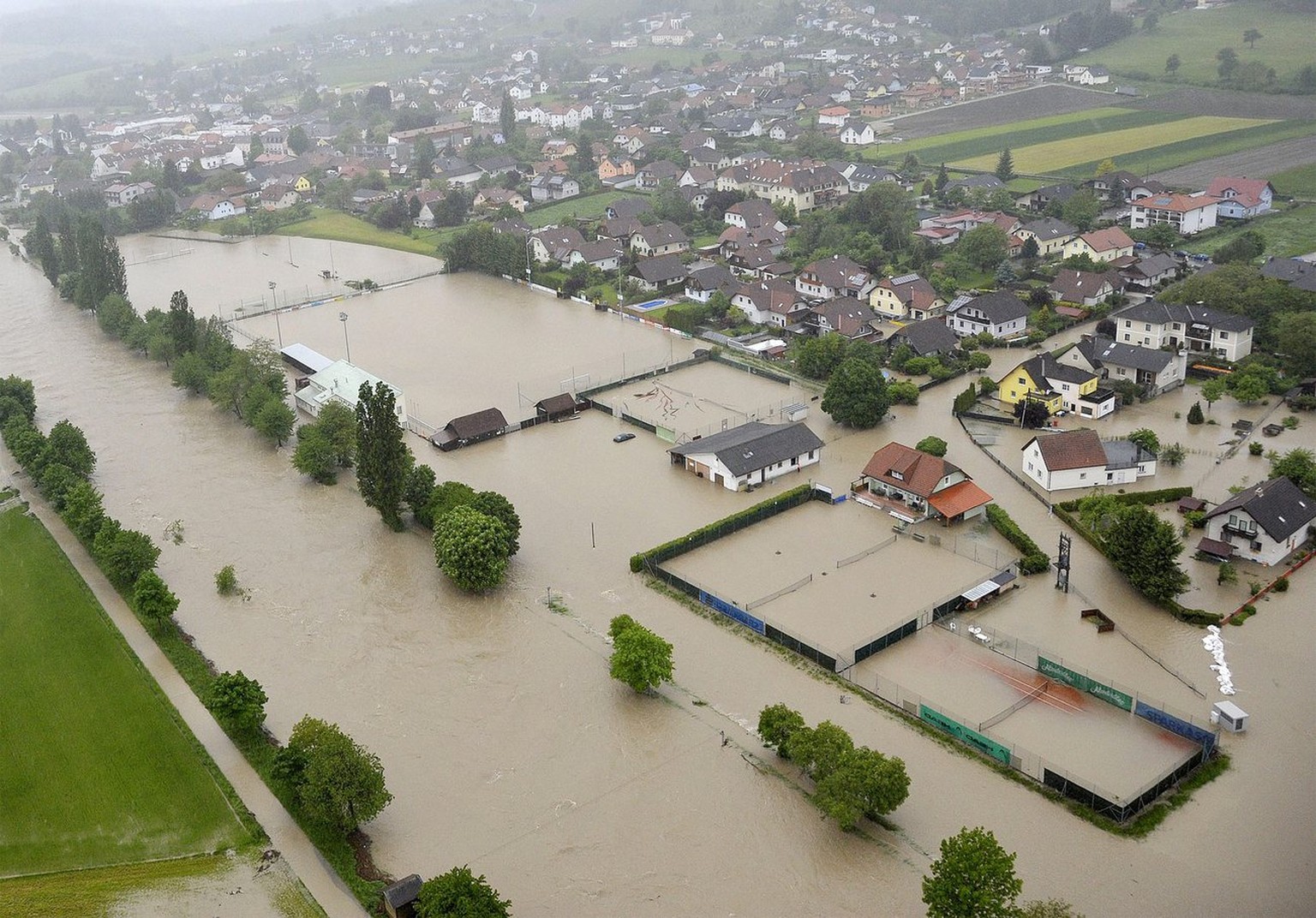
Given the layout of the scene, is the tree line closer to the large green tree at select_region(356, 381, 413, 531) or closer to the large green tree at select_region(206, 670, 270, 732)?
the large green tree at select_region(206, 670, 270, 732)

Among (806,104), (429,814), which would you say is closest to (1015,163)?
(806,104)

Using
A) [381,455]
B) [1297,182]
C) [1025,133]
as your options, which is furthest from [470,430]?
[1025,133]

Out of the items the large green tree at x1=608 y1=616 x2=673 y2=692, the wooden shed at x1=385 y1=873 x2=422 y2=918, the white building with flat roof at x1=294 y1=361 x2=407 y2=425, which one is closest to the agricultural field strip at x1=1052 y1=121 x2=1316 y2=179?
the white building with flat roof at x1=294 y1=361 x2=407 y2=425

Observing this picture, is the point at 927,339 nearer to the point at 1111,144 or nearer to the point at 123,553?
the point at 123,553

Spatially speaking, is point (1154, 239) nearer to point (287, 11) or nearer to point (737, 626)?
point (737, 626)

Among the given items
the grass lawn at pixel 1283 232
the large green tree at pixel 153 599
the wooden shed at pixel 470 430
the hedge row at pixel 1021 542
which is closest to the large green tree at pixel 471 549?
the large green tree at pixel 153 599

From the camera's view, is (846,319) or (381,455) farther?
(846,319)
